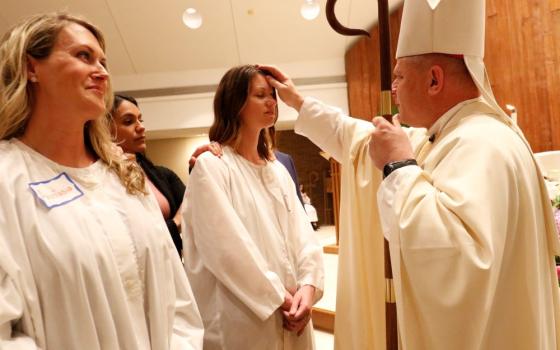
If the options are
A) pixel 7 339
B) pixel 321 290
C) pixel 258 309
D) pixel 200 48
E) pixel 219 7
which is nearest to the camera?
pixel 7 339

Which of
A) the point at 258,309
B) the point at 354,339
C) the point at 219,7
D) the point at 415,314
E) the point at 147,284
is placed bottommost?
the point at 354,339

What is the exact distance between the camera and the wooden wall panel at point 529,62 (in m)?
4.97

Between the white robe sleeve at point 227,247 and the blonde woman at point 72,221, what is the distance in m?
0.28

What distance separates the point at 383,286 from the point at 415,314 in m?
0.40

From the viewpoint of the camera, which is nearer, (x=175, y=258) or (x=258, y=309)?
(x=175, y=258)

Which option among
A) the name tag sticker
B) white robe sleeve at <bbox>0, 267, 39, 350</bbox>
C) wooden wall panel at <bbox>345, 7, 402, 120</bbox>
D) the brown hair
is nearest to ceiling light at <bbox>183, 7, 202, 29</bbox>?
wooden wall panel at <bbox>345, 7, 402, 120</bbox>

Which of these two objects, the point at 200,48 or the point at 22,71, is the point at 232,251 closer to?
the point at 22,71

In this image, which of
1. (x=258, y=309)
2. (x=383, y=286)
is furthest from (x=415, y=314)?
(x=258, y=309)

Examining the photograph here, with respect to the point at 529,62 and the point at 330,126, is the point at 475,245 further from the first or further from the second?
the point at 529,62

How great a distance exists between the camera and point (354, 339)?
1658 millimetres

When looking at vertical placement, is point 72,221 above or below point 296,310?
above

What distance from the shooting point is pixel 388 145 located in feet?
4.45

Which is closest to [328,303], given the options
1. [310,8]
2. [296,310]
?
[296,310]

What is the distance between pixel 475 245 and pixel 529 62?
490cm
